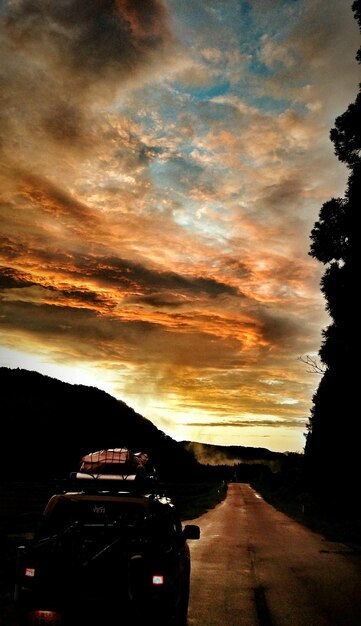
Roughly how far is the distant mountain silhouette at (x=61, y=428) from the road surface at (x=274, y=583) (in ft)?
261

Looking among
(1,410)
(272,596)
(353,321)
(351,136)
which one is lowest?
(272,596)

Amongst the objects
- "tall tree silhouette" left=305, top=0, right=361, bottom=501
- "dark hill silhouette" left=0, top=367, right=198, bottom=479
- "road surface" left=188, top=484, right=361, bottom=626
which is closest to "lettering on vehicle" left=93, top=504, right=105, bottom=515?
"road surface" left=188, top=484, right=361, bottom=626

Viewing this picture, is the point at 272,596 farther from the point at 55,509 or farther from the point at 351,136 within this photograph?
the point at 351,136

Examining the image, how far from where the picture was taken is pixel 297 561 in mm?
14398

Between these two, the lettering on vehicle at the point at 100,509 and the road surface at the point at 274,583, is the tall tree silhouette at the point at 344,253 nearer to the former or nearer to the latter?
the road surface at the point at 274,583

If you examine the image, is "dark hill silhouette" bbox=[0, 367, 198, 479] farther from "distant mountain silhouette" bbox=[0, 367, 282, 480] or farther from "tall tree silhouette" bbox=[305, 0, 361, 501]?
"tall tree silhouette" bbox=[305, 0, 361, 501]

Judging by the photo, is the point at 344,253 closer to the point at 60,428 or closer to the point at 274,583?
the point at 274,583

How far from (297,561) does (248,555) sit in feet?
5.38

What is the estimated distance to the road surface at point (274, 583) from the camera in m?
8.15

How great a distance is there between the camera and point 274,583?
1110 centimetres

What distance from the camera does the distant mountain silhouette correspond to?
11275 centimetres

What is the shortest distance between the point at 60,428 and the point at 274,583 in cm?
13015

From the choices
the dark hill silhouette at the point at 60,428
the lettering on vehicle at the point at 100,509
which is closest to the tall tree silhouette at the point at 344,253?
the lettering on vehicle at the point at 100,509

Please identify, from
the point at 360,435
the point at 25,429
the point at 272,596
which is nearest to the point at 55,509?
the point at 272,596
